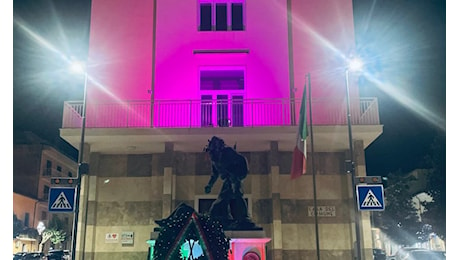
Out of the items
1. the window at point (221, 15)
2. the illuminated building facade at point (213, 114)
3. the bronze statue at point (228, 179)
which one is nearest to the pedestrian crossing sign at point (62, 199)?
the bronze statue at point (228, 179)

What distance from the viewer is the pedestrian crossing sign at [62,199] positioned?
38.0 feet

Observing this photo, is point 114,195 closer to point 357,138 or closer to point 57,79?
point 57,79

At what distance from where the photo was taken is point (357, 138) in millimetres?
18250

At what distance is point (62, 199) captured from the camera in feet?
38.1

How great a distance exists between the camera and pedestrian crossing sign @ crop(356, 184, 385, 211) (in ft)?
37.8

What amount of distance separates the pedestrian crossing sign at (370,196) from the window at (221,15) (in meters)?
11.5

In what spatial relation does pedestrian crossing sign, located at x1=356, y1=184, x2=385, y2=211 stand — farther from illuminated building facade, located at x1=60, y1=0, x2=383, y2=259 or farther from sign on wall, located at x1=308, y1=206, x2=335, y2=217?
sign on wall, located at x1=308, y1=206, x2=335, y2=217

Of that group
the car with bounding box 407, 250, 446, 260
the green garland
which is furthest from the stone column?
the car with bounding box 407, 250, 446, 260

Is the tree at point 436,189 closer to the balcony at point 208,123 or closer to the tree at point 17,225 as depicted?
the balcony at point 208,123

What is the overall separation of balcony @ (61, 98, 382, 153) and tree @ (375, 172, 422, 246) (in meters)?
20.3

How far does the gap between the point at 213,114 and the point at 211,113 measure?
0.18 meters

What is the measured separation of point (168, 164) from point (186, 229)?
427 inches

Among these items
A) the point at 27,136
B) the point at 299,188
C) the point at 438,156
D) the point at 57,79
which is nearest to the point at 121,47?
the point at 57,79

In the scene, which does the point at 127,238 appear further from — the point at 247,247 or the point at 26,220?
the point at 26,220
